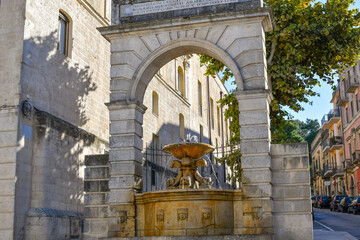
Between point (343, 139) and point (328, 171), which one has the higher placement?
point (343, 139)

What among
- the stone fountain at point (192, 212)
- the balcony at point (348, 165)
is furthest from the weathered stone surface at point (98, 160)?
the balcony at point (348, 165)

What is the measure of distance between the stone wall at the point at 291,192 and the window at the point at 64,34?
1005 cm

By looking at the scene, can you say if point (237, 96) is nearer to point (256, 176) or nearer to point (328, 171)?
point (256, 176)

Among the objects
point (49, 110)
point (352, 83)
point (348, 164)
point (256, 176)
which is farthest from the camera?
point (348, 164)

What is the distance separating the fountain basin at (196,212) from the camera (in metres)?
12.4

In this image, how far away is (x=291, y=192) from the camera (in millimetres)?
13000

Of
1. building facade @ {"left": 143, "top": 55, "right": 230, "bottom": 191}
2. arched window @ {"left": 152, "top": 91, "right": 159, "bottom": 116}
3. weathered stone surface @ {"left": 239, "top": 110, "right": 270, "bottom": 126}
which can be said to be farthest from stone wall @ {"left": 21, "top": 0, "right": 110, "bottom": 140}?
weathered stone surface @ {"left": 239, "top": 110, "right": 270, "bottom": 126}

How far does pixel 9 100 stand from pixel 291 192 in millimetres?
9336

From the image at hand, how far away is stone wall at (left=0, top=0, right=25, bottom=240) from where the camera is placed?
14836 mm

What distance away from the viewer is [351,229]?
2214 cm

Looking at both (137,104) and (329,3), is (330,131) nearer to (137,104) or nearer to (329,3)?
(329,3)

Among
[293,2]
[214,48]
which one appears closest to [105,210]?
Answer: [214,48]

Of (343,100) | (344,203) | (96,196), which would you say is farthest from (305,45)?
(343,100)

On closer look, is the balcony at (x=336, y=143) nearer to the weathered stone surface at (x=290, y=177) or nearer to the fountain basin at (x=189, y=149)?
the weathered stone surface at (x=290, y=177)
